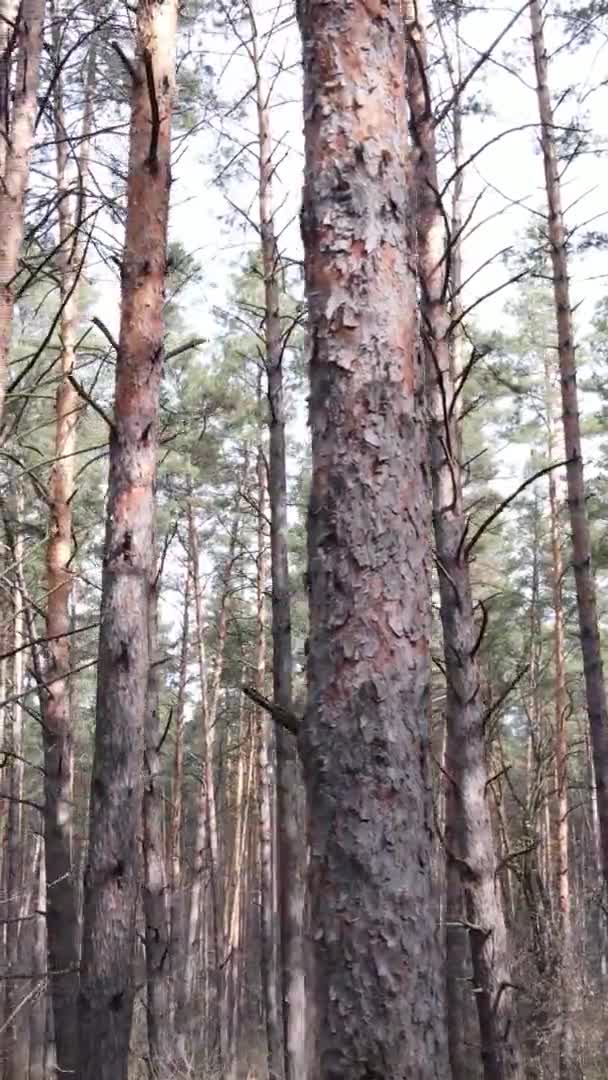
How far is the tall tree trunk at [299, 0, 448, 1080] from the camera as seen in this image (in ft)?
5.22

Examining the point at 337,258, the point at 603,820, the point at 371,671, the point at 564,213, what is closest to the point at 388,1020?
the point at 371,671

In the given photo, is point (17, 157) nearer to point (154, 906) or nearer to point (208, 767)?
point (154, 906)

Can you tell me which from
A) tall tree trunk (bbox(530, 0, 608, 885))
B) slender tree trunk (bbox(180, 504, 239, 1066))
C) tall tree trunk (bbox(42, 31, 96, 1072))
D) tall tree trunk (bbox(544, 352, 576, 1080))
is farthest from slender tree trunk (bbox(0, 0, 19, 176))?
slender tree trunk (bbox(180, 504, 239, 1066))

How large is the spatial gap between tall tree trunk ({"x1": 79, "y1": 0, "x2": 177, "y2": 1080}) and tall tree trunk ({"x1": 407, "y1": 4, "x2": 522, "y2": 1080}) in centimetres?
142

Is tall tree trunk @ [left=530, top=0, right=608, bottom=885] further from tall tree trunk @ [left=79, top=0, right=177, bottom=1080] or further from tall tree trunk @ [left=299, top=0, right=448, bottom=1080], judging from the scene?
tall tree trunk @ [left=299, top=0, right=448, bottom=1080]

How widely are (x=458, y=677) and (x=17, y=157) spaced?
3187 mm

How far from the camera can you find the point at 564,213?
1007cm

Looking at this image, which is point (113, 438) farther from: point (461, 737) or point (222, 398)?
point (222, 398)

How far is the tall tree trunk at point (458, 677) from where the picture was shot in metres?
3.40

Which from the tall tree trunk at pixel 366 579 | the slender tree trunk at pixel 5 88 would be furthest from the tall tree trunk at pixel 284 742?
the tall tree trunk at pixel 366 579

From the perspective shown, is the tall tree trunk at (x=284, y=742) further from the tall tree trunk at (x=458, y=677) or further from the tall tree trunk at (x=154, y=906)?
the tall tree trunk at (x=458, y=677)

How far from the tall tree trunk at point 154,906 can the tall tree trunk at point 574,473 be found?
4.25 m

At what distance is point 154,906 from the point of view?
8117mm

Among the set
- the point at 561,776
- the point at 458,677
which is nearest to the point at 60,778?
the point at 458,677
